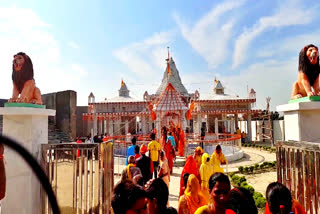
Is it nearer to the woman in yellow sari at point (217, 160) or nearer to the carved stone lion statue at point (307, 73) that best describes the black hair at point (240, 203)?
the woman in yellow sari at point (217, 160)

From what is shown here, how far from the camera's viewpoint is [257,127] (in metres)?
24.2

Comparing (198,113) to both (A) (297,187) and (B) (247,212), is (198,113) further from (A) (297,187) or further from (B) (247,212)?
(B) (247,212)

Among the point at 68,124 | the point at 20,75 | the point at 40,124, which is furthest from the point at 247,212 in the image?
the point at 68,124

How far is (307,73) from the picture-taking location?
13.7ft

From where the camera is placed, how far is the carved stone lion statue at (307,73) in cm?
407

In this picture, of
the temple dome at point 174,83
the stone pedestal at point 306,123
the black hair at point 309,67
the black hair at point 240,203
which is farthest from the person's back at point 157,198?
the temple dome at point 174,83

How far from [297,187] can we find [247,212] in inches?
80.4

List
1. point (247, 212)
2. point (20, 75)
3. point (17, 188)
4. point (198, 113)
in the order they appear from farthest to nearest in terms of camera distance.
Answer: point (198, 113) → point (20, 75) → point (17, 188) → point (247, 212)

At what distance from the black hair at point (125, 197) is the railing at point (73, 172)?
6.30ft

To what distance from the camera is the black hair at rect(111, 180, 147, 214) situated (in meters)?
1.66

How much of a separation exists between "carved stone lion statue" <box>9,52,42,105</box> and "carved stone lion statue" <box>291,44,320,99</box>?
5.28 metres

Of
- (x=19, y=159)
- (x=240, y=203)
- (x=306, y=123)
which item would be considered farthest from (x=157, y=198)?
(x=306, y=123)

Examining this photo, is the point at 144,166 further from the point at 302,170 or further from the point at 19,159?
the point at 302,170

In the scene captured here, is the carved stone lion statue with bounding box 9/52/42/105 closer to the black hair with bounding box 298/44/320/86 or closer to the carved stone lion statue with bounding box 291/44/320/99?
the carved stone lion statue with bounding box 291/44/320/99
